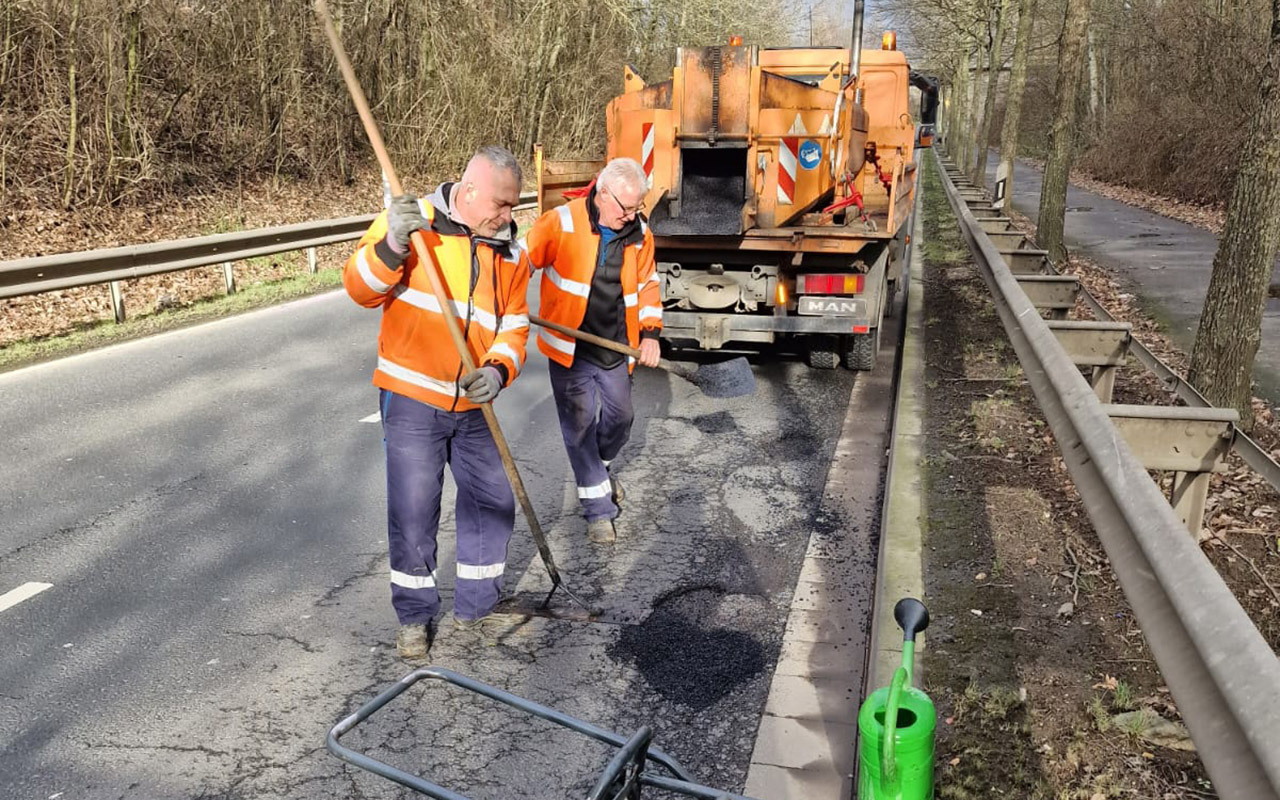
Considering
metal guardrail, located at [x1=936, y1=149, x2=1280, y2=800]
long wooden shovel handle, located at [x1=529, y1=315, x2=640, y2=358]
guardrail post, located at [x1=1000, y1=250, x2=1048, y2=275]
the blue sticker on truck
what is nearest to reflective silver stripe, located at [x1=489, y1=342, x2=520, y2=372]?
long wooden shovel handle, located at [x1=529, y1=315, x2=640, y2=358]

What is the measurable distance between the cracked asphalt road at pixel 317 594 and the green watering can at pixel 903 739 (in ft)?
2.86

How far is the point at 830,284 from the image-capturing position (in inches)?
318

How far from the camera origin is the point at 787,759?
335 centimetres

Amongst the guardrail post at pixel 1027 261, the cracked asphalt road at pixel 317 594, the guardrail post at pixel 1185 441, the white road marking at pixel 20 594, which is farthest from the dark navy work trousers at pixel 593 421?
the guardrail post at pixel 1027 261

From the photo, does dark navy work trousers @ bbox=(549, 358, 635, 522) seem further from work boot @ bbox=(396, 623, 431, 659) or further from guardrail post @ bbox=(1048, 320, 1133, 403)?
guardrail post @ bbox=(1048, 320, 1133, 403)

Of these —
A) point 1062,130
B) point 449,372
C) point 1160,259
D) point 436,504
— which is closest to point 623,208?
point 449,372

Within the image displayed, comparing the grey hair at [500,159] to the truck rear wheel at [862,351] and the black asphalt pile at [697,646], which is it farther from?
the truck rear wheel at [862,351]

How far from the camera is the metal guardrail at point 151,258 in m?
9.30

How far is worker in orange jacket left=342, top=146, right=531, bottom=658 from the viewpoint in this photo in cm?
386

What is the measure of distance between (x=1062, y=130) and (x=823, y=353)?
23.8 ft

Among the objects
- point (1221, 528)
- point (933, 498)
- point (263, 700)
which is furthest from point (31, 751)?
point (1221, 528)

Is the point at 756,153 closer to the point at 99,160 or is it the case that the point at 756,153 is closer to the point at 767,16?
the point at 99,160

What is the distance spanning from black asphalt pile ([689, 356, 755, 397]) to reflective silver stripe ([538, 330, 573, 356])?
905mm

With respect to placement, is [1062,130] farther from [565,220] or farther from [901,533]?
[901,533]
